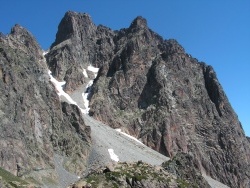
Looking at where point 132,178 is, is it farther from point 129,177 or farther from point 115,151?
point 115,151

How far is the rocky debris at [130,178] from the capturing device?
33906 millimetres

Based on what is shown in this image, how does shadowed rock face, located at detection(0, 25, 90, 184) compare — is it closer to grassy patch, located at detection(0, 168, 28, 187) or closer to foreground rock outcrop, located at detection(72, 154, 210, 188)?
grassy patch, located at detection(0, 168, 28, 187)

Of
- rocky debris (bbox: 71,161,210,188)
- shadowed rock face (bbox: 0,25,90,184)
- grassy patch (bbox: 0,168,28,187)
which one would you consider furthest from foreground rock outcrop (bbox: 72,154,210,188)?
shadowed rock face (bbox: 0,25,90,184)

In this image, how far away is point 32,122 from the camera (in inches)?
5541

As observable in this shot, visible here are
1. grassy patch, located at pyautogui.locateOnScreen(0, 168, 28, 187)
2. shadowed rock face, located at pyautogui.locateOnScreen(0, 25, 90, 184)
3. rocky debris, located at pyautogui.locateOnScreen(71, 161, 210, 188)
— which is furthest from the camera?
shadowed rock face, located at pyautogui.locateOnScreen(0, 25, 90, 184)

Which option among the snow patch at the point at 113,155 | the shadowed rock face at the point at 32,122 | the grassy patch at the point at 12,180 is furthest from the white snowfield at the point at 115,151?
the grassy patch at the point at 12,180

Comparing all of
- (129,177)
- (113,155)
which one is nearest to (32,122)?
(113,155)

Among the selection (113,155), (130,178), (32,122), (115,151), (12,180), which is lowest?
(130,178)

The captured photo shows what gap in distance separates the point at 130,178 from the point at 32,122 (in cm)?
10954

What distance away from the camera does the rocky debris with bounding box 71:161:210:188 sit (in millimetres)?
33906

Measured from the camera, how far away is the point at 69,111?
175 metres

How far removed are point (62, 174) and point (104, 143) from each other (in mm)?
42937

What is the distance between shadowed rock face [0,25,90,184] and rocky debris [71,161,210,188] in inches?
3297

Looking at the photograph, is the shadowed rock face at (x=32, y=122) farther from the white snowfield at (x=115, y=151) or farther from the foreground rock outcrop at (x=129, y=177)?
the foreground rock outcrop at (x=129, y=177)
